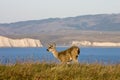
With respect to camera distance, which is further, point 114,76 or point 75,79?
point 114,76

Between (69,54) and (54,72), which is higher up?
(54,72)

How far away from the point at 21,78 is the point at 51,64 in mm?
3146

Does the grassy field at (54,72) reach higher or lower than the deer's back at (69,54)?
higher

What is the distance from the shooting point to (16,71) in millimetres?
13555

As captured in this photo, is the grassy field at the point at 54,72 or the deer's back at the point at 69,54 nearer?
the grassy field at the point at 54,72

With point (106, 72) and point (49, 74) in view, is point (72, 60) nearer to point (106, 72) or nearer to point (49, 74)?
point (106, 72)

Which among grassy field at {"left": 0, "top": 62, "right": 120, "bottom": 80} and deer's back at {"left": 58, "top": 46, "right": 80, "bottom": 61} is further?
deer's back at {"left": 58, "top": 46, "right": 80, "bottom": 61}

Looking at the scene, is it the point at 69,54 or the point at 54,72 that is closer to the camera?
the point at 54,72

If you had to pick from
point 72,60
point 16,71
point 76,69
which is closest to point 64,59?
point 72,60

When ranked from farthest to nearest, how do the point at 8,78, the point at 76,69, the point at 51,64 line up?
the point at 51,64
the point at 76,69
the point at 8,78

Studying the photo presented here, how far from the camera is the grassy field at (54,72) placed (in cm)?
1311

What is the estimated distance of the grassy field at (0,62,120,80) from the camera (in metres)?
13.1

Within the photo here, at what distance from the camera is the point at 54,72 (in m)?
13.8

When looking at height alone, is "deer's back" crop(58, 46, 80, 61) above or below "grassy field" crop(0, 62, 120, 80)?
below
